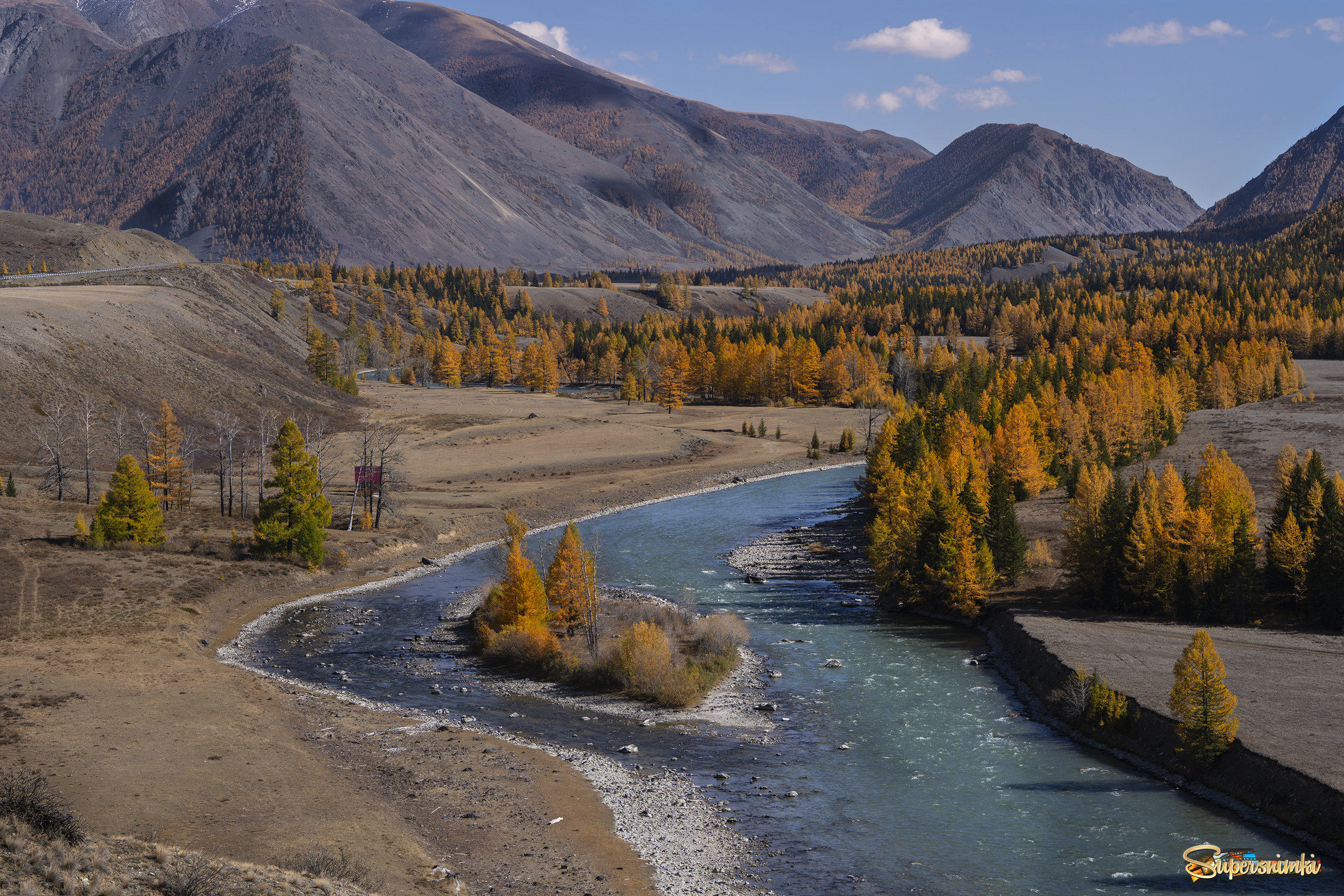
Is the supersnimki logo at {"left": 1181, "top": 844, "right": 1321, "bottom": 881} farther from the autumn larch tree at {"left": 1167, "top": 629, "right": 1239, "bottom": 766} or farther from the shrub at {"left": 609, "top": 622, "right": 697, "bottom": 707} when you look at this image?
the shrub at {"left": 609, "top": 622, "right": 697, "bottom": 707}

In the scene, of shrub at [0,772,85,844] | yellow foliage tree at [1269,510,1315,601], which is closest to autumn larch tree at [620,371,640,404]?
yellow foliage tree at [1269,510,1315,601]

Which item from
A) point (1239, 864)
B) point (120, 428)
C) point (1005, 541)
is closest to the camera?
point (1239, 864)

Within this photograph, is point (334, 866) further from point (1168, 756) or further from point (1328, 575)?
point (1328, 575)

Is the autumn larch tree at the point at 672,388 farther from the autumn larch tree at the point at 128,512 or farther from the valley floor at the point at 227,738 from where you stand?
the autumn larch tree at the point at 128,512

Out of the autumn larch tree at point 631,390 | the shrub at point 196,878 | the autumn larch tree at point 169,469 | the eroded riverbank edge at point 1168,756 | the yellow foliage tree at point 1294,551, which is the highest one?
the autumn larch tree at point 631,390

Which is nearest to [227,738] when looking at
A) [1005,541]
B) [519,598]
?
[519,598]

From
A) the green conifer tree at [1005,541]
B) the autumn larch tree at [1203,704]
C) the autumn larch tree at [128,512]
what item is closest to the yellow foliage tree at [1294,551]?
the green conifer tree at [1005,541]
